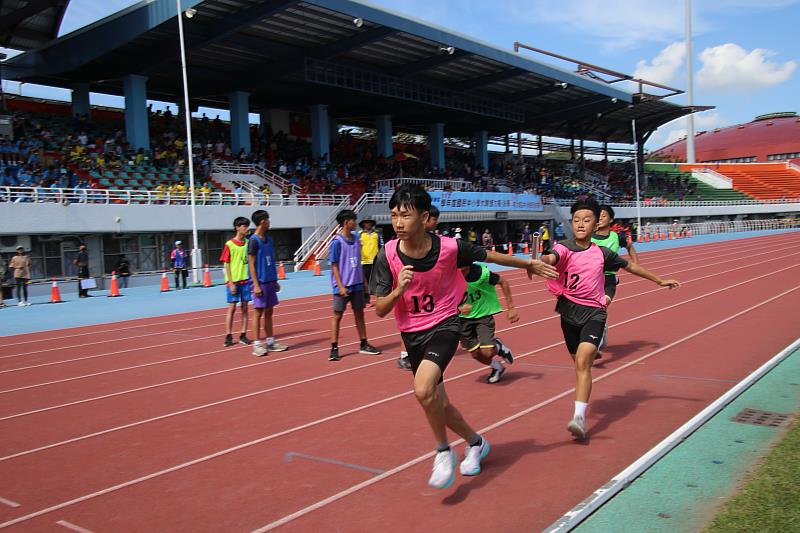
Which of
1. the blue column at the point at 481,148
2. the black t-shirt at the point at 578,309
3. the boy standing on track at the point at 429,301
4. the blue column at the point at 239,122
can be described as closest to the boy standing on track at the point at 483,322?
the black t-shirt at the point at 578,309

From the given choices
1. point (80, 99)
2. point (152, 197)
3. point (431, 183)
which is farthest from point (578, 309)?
point (80, 99)

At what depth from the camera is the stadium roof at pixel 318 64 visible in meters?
28.6

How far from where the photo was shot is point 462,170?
49.0 meters

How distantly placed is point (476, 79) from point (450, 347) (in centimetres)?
4025

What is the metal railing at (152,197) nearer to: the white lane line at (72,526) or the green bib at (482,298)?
the green bib at (482,298)

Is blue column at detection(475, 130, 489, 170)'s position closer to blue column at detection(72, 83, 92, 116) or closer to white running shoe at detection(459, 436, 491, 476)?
blue column at detection(72, 83, 92, 116)

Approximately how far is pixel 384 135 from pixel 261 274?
3675cm

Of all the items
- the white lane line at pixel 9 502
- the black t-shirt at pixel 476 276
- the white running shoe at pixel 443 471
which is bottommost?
the white lane line at pixel 9 502

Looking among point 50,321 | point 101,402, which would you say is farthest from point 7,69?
point 101,402

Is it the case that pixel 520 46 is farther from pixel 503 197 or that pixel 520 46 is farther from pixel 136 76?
pixel 136 76

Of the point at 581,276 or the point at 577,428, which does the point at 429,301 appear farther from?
the point at 581,276

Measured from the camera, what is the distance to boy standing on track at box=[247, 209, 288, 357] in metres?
9.20

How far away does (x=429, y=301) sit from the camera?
14.2ft

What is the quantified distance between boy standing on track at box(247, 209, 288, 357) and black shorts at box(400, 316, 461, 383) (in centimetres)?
517
